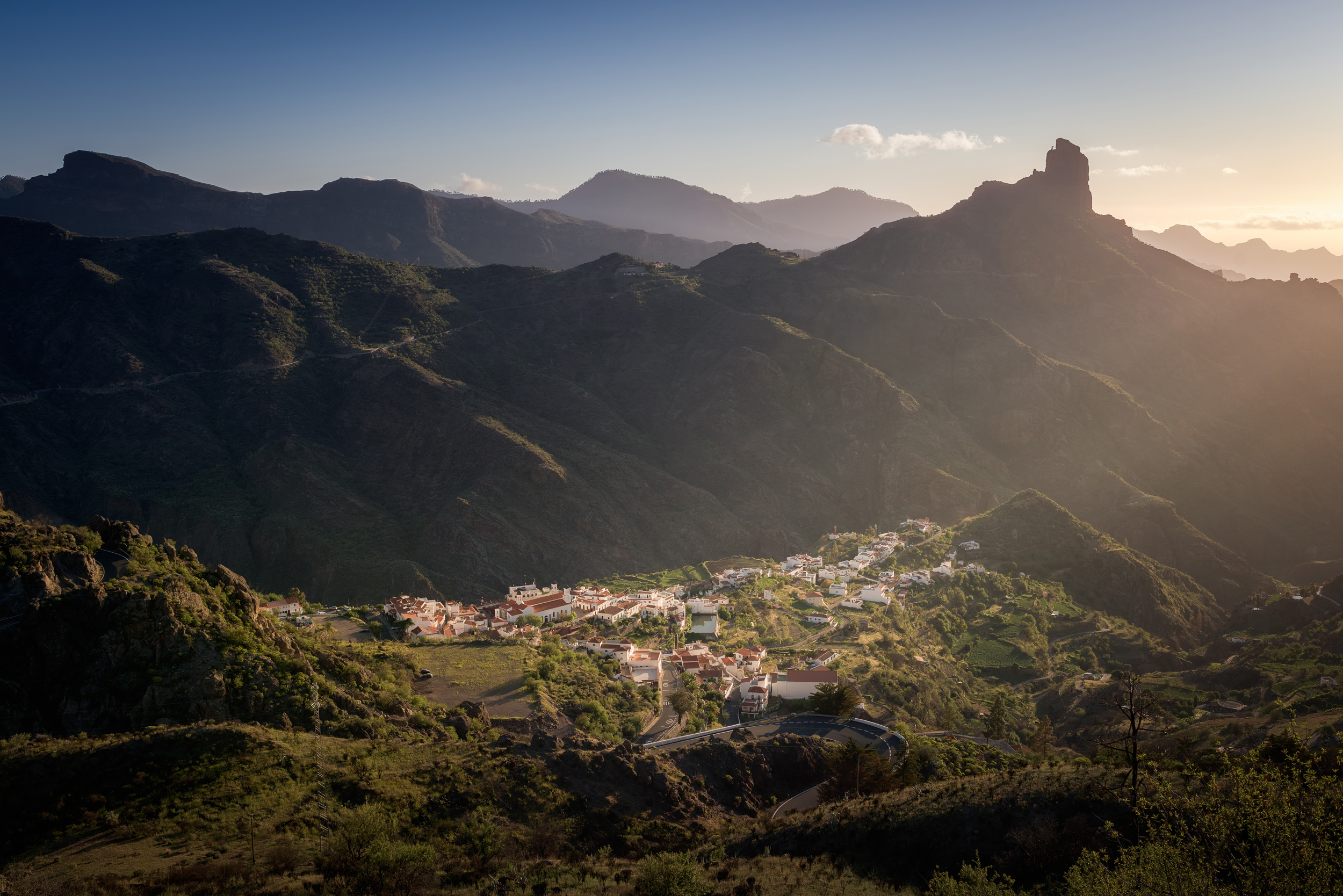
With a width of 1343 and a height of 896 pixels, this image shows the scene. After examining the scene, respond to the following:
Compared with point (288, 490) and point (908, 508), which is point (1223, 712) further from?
point (288, 490)

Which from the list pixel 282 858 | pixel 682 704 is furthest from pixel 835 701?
pixel 282 858

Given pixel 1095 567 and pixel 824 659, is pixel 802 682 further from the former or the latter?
pixel 1095 567

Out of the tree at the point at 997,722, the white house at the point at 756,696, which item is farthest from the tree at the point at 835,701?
the tree at the point at 997,722

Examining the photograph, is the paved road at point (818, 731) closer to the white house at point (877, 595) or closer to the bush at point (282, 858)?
the bush at point (282, 858)

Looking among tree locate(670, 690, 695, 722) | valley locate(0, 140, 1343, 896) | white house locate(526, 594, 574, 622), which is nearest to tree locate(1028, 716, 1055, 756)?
valley locate(0, 140, 1343, 896)

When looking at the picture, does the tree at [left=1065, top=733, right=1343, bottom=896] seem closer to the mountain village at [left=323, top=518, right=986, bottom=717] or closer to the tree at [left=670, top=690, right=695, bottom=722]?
the tree at [left=670, top=690, right=695, bottom=722]
